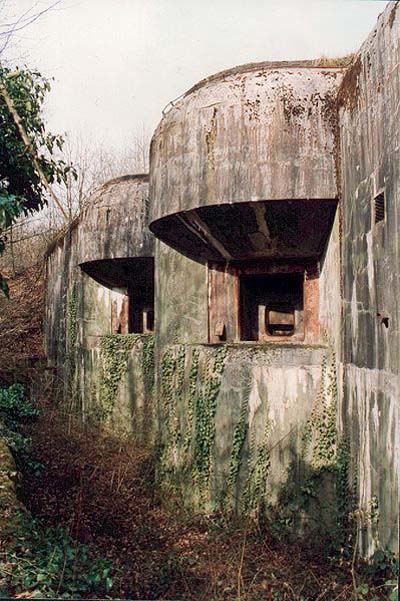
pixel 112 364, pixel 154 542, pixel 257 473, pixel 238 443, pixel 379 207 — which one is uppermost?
pixel 379 207

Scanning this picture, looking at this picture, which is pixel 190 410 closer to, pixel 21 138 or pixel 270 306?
pixel 270 306

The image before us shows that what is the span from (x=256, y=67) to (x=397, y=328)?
363 cm

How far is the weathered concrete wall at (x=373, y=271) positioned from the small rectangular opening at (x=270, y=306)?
1713 millimetres

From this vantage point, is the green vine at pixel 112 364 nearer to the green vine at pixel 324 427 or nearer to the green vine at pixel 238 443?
the green vine at pixel 238 443

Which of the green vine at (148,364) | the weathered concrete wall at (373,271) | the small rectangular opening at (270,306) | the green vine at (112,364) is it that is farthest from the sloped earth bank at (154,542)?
the small rectangular opening at (270,306)

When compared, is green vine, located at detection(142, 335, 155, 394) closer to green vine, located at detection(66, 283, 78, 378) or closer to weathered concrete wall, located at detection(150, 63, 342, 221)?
green vine, located at detection(66, 283, 78, 378)

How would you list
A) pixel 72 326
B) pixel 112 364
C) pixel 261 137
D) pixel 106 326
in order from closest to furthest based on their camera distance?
1. pixel 261 137
2. pixel 112 364
3. pixel 106 326
4. pixel 72 326

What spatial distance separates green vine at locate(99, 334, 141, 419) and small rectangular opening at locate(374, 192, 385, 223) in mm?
6194

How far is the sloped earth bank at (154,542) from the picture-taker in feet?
15.5

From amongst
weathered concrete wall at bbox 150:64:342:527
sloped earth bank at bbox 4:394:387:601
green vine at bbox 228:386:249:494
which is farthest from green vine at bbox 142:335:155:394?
green vine at bbox 228:386:249:494

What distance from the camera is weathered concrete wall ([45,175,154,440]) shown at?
973 cm

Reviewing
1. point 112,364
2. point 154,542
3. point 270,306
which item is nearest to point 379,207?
point 270,306

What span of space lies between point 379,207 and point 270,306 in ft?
10.1

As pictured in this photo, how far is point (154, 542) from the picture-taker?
595 cm
